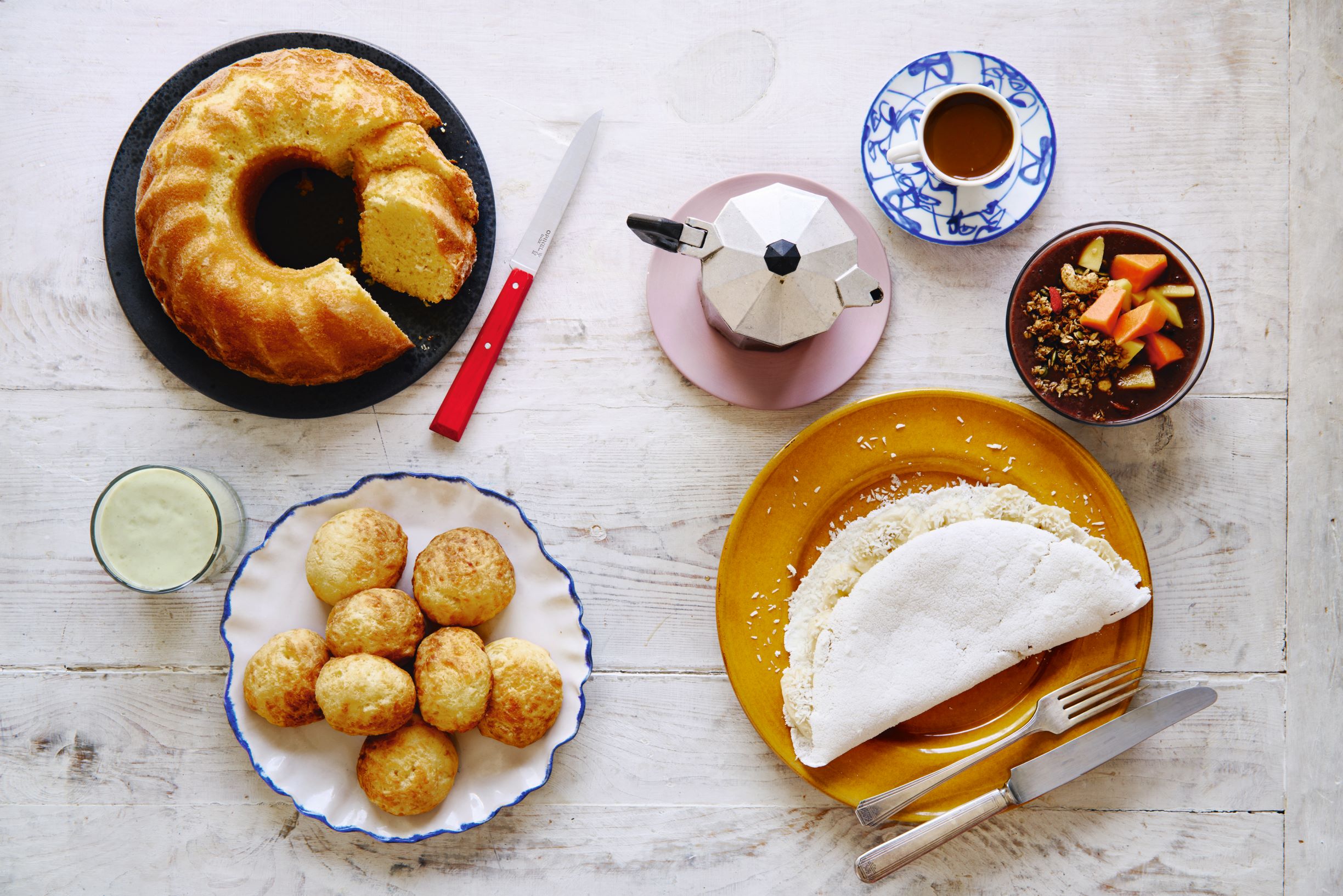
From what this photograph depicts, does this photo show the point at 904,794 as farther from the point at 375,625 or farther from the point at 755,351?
the point at 375,625

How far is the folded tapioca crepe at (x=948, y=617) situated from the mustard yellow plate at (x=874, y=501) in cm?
6

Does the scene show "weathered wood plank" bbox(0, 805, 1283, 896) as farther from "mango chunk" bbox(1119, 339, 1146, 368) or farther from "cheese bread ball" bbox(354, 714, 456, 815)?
"mango chunk" bbox(1119, 339, 1146, 368)

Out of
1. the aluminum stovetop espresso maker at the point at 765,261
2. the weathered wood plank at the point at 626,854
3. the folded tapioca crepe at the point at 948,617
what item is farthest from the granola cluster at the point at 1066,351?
the weathered wood plank at the point at 626,854

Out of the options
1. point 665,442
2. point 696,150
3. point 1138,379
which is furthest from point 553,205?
point 1138,379

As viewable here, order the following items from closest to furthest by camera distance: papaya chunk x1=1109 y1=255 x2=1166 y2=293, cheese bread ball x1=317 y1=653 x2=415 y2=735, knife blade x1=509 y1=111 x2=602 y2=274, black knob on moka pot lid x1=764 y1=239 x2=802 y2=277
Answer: black knob on moka pot lid x1=764 y1=239 x2=802 y2=277 < cheese bread ball x1=317 y1=653 x2=415 y2=735 < papaya chunk x1=1109 y1=255 x2=1166 y2=293 < knife blade x1=509 y1=111 x2=602 y2=274

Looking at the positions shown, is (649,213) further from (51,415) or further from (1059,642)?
(51,415)

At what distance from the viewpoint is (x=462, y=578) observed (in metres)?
1.40

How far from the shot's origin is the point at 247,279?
55.1 inches

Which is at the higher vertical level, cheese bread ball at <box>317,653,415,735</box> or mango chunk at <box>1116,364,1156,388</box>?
mango chunk at <box>1116,364,1156,388</box>

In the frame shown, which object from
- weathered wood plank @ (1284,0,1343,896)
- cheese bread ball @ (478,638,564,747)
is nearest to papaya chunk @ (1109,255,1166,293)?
weathered wood plank @ (1284,0,1343,896)

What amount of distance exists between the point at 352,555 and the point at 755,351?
0.82m

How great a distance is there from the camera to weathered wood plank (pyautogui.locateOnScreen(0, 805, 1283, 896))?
5.16ft

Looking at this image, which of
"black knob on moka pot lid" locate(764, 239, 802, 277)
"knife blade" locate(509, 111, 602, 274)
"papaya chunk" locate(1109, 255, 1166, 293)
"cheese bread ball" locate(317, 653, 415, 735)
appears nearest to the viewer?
"black knob on moka pot lid" locate(764, 239, 802, 277)

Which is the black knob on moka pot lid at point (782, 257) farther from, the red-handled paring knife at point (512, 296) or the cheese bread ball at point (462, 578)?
the cheese bread ball at point (462, 578)
